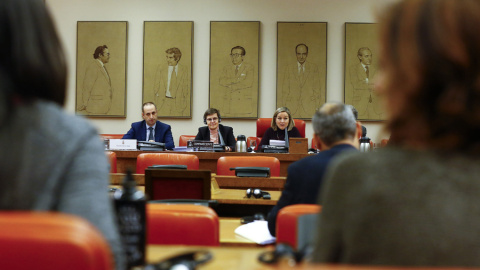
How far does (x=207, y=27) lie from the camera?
8773 millimetres

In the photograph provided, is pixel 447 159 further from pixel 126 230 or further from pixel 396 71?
pixel 126 230

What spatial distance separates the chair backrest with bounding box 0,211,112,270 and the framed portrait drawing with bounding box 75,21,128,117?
8335 mm

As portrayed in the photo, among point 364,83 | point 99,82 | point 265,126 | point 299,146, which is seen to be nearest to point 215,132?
point 265,126

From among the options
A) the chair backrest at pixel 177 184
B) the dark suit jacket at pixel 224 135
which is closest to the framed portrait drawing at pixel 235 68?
the dark suit jacket at pixel 224 135

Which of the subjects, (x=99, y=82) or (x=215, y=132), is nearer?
(x=215, y=132)

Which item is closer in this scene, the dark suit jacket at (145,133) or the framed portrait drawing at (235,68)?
the dark suit jacket at (145,133)

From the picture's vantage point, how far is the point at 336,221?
0.86m

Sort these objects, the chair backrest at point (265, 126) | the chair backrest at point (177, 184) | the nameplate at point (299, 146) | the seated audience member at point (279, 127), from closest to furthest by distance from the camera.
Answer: the chair backrest at point (177, 184) → the nameplate at point (299, 146) → the seated audience member at point (279, 127) → the chair backrest at point (265, 126)

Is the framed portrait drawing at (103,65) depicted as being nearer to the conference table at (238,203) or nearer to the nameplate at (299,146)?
the nameplate at (299,146)

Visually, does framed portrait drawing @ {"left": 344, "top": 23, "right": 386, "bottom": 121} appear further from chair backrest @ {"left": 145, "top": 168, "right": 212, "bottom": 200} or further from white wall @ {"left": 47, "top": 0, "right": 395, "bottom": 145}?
A: chair backrest @ {"left": 145, "top": 168, "right": 212, "bottom": 200}

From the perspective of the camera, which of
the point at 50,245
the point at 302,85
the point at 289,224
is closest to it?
the point at 50,245

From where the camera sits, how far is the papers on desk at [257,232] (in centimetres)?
250

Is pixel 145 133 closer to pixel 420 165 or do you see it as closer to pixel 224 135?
pixel 224 135

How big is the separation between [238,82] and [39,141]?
781 cm
